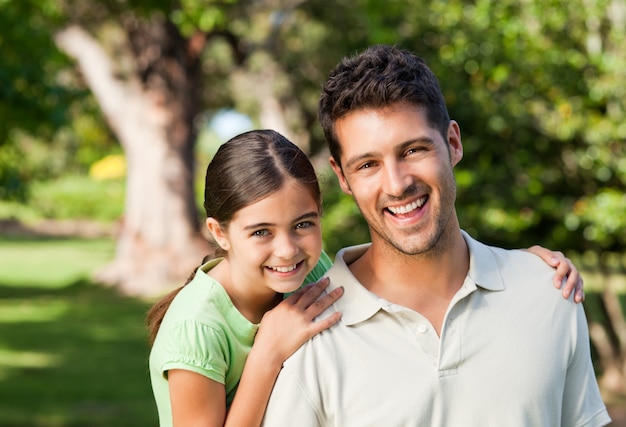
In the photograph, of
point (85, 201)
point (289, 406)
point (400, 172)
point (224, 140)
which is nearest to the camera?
point (289, 406)

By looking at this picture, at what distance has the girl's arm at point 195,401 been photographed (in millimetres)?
2633

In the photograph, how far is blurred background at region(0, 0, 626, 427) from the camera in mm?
7828

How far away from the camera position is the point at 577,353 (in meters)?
2.60

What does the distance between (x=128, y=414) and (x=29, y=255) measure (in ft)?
60.3

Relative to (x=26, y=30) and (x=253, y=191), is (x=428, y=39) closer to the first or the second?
(x=26, y=30)

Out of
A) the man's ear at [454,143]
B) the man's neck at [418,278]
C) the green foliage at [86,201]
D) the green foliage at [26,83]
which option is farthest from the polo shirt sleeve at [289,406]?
the green foliage at [86,201]

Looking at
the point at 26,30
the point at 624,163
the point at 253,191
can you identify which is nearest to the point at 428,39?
the point at 624,163

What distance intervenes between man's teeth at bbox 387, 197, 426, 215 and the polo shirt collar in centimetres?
23

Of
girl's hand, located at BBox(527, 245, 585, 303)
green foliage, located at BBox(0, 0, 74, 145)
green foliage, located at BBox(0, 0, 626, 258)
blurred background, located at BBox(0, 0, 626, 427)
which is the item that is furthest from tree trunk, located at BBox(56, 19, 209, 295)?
girl's hand, located at BBox(527, 245, 585, 303)

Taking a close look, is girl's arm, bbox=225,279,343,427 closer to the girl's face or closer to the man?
the man

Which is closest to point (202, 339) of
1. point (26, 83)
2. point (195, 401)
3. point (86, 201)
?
point (195, 401)

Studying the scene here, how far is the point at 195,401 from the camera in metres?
2.63

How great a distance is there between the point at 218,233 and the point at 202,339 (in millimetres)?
479

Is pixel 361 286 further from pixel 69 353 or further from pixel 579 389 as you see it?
pixel 69 353
